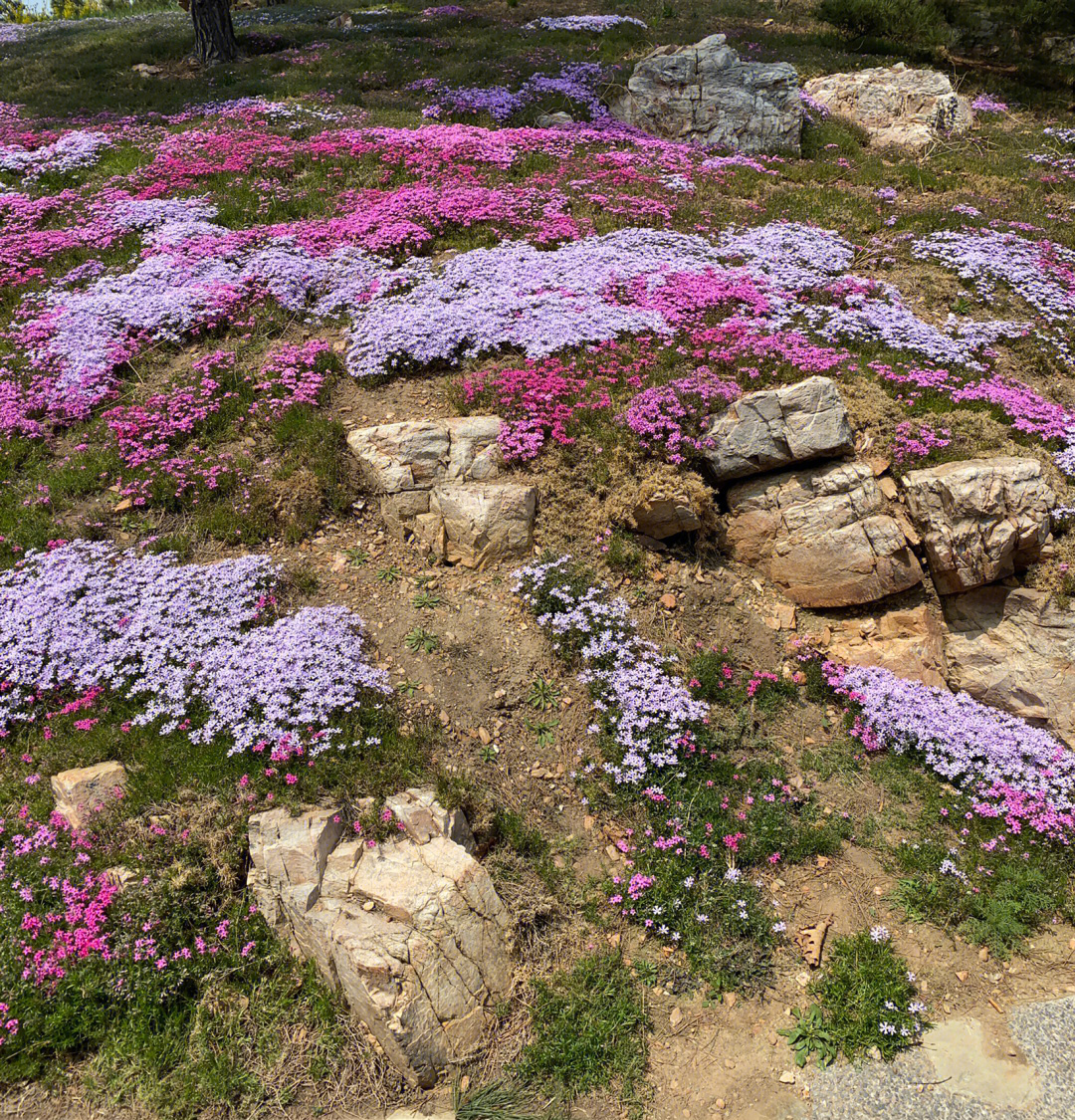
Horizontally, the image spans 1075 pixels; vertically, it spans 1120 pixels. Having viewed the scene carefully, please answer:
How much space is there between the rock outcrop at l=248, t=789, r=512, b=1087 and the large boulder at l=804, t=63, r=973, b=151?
72.8 ft

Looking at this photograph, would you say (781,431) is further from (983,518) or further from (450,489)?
(450,489)

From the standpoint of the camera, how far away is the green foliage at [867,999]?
19.6 feet

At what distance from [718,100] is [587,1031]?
70.4 feet

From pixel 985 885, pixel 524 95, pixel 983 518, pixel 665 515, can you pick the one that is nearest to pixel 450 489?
pixel 665 515

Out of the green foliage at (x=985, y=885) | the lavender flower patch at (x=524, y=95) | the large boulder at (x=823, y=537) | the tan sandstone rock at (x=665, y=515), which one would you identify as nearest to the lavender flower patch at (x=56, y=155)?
the lavender flower patch at (x=524, y=95)

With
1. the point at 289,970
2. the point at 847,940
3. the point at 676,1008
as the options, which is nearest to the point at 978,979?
the point at 847,940

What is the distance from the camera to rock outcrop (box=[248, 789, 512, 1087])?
5.85m

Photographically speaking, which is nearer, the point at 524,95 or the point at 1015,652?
the point at 1015,652

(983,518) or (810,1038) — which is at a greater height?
(983,518)

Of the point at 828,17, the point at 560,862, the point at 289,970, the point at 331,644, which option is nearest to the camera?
the point at 289,970

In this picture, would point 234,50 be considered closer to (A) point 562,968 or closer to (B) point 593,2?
(B) point 593,2

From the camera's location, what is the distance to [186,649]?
800 centimetres

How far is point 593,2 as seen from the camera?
29.3 m

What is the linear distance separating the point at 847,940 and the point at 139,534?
9.98 meters
